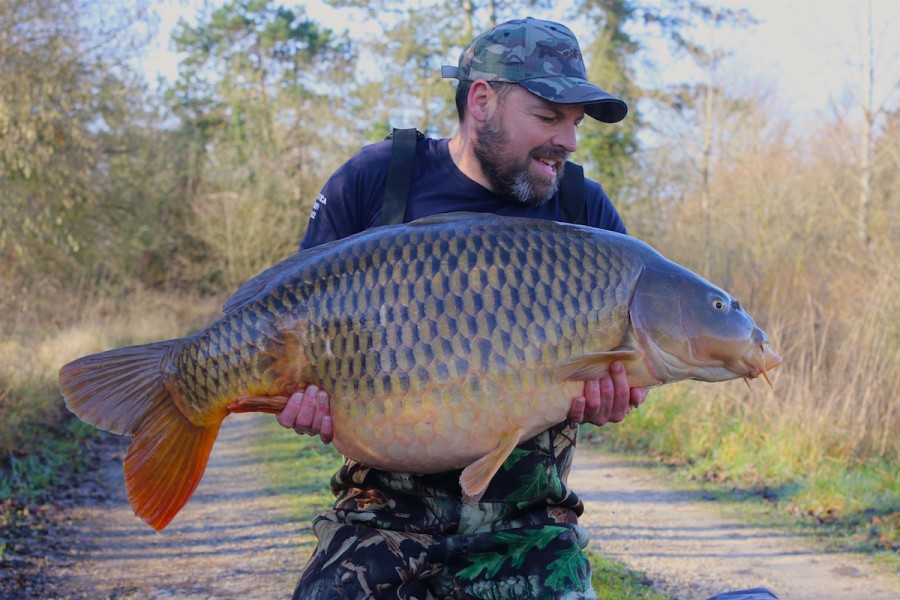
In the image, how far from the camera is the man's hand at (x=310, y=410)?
2.05 meters

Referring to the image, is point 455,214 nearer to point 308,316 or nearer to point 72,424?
point 308,316

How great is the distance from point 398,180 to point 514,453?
78 cm

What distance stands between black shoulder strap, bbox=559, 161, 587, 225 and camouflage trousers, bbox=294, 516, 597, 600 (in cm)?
84

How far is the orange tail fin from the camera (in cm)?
211

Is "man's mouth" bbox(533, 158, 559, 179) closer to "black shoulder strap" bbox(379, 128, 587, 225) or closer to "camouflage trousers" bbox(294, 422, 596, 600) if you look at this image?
"black shoulder strap" bbox(379, 128, 587, 225)

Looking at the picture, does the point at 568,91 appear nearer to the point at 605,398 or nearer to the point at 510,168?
the point at 510,168

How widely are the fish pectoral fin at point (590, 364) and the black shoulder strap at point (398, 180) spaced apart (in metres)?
0.66

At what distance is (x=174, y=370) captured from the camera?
2.14 m

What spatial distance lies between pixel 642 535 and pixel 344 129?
57.9 feet

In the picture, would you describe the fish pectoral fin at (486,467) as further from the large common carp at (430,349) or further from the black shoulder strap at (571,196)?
the black shoulder strap at (571,196)

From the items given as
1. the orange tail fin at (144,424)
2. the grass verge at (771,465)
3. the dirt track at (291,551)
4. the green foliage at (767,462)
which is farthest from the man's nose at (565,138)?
the green foliage at (767,462)

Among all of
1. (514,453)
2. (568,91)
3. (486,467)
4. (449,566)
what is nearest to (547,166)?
(568,91)

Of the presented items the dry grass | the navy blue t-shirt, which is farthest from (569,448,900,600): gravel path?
the dry grass

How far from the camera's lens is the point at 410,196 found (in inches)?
95.9
